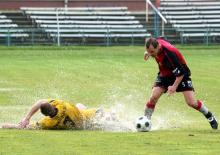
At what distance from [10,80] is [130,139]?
12553 mm

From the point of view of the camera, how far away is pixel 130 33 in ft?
154

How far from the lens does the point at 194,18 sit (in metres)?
50.0

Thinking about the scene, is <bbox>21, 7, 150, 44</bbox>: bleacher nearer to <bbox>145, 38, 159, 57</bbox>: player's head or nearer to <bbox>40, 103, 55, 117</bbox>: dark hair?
<bbox>145, 38, 159, 57</bbox>: player's head

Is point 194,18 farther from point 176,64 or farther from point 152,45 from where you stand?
point 152,45

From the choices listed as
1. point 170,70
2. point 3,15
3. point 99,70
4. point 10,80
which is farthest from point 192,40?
point 170,70

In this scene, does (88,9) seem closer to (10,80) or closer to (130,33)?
(130,33)

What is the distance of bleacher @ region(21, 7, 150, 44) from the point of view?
151ft

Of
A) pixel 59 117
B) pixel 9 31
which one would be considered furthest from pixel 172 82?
pixel 9 31

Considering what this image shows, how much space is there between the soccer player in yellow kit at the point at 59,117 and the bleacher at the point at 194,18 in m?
33.0

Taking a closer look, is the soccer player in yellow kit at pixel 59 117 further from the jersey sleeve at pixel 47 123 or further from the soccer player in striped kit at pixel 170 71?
the soccer player in striped kit at pixel 170 71

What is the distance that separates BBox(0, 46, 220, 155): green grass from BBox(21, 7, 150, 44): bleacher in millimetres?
3180

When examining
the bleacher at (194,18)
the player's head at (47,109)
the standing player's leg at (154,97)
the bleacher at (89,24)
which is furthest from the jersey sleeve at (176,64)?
the bleacher at (194,18)

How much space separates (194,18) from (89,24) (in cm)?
651

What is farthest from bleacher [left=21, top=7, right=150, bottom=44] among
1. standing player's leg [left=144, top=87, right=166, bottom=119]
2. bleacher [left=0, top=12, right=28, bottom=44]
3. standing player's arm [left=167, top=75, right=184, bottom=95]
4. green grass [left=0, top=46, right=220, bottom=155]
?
standing player's arm [left=167, top=75, right=184, bottom=95]
